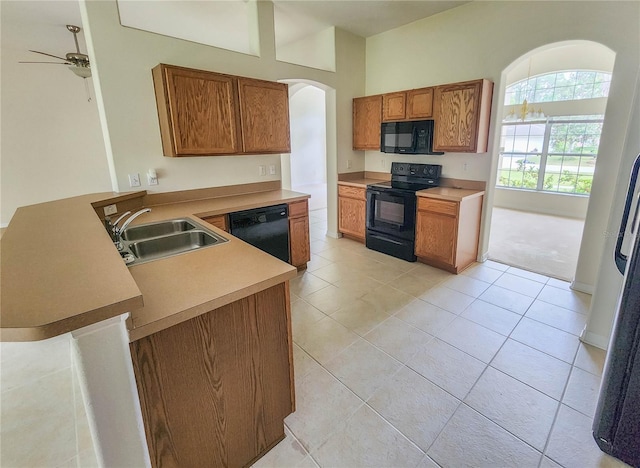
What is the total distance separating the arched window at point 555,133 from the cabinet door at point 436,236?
13.1 feet

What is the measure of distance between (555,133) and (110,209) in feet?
26.0

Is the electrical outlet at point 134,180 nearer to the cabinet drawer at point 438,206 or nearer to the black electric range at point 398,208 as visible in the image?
the black electric range at point 398,208

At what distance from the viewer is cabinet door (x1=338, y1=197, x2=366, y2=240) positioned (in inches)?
178

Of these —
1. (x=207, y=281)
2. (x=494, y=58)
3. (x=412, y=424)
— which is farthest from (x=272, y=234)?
(x=494, y=58)

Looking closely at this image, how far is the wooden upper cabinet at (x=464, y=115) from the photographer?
334 cm

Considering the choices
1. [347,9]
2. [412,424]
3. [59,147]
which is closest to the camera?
[412,424]

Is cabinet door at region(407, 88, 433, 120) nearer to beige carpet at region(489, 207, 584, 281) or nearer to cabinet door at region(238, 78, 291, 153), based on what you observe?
cabinet door at region(238, 78, 291, 153)

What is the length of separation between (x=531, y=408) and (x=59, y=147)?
22.5 feet

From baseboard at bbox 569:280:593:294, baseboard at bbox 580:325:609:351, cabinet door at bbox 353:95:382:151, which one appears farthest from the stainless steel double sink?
baseboard at bbox 569:280:593:294

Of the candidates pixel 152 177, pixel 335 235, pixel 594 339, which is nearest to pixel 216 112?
pixel 152 177

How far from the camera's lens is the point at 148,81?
2.80m

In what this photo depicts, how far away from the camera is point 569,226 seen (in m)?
5.58

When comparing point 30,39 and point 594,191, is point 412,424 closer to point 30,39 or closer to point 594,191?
point 594,191

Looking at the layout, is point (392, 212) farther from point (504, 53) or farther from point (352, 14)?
point (352, 14)
